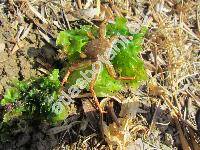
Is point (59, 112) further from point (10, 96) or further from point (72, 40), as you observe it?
point (72, 40)

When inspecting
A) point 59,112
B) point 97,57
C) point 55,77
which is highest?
point 97,57

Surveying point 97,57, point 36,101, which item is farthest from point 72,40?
point 36,101

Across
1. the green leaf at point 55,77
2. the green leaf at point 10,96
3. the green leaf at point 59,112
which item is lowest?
the green leaf at point 59,112

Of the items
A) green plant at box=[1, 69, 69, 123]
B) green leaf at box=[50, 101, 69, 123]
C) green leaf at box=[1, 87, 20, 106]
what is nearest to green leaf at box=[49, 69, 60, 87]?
green plant at box=[1, 69, 69, 123]

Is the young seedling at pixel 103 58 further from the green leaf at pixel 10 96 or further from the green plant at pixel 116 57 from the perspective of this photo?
the green leaf at pixel 10 96

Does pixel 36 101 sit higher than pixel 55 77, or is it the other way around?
pixel 55 77

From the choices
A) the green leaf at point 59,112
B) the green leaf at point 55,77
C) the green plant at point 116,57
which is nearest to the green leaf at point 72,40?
the green plant at point 116,57

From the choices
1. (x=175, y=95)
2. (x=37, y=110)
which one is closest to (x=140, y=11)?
(x=175, y=95)

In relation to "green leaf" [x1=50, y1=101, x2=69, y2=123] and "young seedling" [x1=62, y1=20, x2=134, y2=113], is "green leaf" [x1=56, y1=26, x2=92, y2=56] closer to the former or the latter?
"young seedling" [x1=62, y1=20, x2=134, y2=113]
